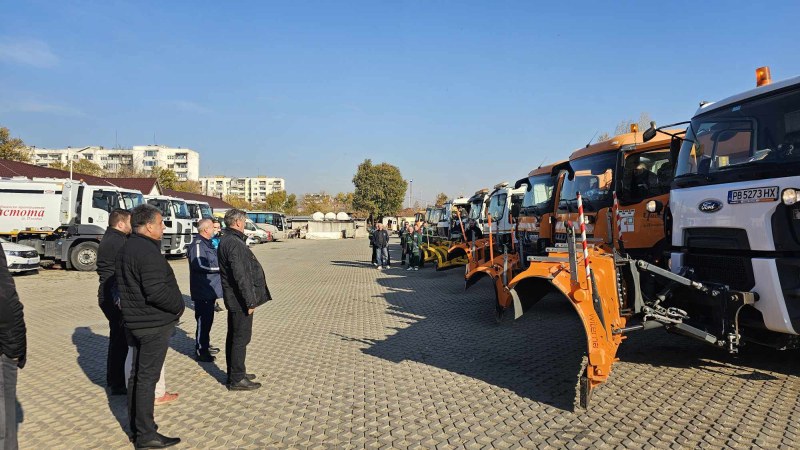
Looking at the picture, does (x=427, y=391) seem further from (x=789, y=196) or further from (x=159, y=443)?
(x=789, y=196)

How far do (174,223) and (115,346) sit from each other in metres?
17.3

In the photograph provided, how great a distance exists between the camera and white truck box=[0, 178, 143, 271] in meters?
17.7

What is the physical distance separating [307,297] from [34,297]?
6.52m

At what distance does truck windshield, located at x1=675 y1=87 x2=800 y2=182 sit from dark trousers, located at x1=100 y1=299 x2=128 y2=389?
6.20m

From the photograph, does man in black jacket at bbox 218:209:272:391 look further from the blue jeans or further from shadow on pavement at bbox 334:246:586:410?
the blue jeans

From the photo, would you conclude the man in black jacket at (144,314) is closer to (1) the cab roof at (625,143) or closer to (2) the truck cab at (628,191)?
(2) the truck cab at (628,191)

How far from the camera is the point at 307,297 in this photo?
1199cm

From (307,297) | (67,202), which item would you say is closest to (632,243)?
A: (307,297)

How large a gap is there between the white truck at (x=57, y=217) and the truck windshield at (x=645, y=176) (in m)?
17.3

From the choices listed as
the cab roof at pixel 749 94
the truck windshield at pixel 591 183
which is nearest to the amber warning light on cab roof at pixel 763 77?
the cab roof at pixel 749 94

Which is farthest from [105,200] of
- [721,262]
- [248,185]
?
[248,185]

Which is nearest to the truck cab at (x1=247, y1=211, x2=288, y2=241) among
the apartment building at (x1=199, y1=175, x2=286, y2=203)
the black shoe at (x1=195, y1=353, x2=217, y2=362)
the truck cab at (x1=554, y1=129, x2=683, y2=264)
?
the truck cab at (x1=554, y1=129, x2=683, y2=264)

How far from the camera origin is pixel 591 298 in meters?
4.47

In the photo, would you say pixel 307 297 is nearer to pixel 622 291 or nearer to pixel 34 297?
pixel 34 297
